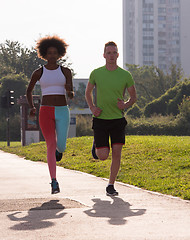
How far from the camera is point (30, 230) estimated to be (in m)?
5.71

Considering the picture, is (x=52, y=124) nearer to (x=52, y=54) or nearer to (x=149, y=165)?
(x=52, y=54)

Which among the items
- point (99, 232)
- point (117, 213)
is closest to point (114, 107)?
point (117, 213)

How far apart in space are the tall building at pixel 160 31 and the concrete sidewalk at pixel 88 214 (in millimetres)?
162608

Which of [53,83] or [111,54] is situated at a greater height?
[111,54]

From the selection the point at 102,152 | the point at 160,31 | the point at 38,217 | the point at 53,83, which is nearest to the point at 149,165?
the point at 102,152

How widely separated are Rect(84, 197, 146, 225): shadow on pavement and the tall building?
164 metres

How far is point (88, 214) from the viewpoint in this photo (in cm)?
659

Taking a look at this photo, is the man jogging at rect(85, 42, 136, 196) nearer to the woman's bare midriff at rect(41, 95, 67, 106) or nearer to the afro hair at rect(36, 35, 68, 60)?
the woman's bare midriff at rect(41, 95, 67, 106)

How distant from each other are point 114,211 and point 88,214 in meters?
0.34

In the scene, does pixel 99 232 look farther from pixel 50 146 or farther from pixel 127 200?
pixel 50 146

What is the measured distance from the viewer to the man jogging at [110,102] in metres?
8.01

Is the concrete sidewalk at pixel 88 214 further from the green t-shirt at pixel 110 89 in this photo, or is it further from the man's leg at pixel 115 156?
the green t-shirt at pixel 110 89

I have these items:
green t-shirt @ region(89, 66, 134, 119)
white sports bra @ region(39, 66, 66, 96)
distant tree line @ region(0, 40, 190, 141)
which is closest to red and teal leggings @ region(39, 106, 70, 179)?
white sports bra @ region(39, 66, 66, 96)

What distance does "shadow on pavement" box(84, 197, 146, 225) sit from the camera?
6.29 metres
